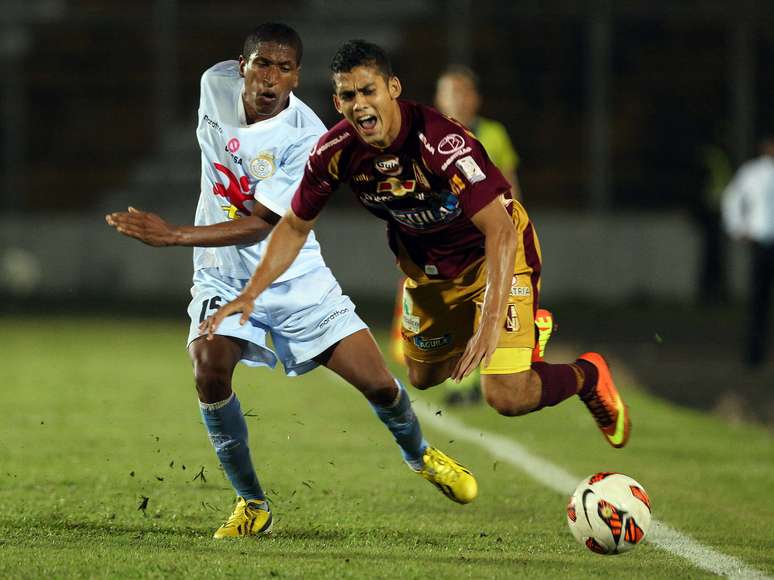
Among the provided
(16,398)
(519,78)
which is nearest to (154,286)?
(519,78)

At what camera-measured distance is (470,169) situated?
5828 mm

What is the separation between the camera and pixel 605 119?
71.3ft

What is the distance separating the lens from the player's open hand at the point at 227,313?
587 centimetres

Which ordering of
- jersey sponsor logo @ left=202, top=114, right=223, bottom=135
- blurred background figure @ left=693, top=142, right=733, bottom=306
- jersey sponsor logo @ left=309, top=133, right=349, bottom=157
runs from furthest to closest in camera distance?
blurred background figure @ left=693, top=142, right=733, bottom=306
jersey sponsor logo @ left=202, top=114, right=223, bottom=135
jersey sponsor logo @ left=309, top=133, right=349, bottom=157

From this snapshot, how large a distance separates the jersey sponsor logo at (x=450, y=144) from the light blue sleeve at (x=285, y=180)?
0.67 m

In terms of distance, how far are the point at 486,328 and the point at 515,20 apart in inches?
681

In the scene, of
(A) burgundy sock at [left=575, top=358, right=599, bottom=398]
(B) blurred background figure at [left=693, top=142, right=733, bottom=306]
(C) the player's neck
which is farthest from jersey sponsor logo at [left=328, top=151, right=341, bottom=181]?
(B) blurred background figure at [left=693, top=142, right=733, bottom=306]

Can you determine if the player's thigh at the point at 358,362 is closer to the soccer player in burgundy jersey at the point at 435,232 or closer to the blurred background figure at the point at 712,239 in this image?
the soccer player in burgundy jersey at the point at 435,232

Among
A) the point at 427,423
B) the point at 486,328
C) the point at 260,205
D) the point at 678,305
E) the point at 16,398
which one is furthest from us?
the point at 678,305

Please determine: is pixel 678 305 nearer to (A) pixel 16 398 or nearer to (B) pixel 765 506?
(A) pixel 16 398

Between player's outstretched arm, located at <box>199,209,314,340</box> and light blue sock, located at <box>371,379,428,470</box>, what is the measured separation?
782 millimetres

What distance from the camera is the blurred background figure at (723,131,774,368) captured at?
44.0 ft

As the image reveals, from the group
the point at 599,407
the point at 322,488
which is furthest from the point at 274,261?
the point at 599,407

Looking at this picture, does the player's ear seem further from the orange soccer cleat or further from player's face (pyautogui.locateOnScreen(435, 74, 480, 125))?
player's face (pyautogui.locateOnScreen(435, 74, 480, 125))
